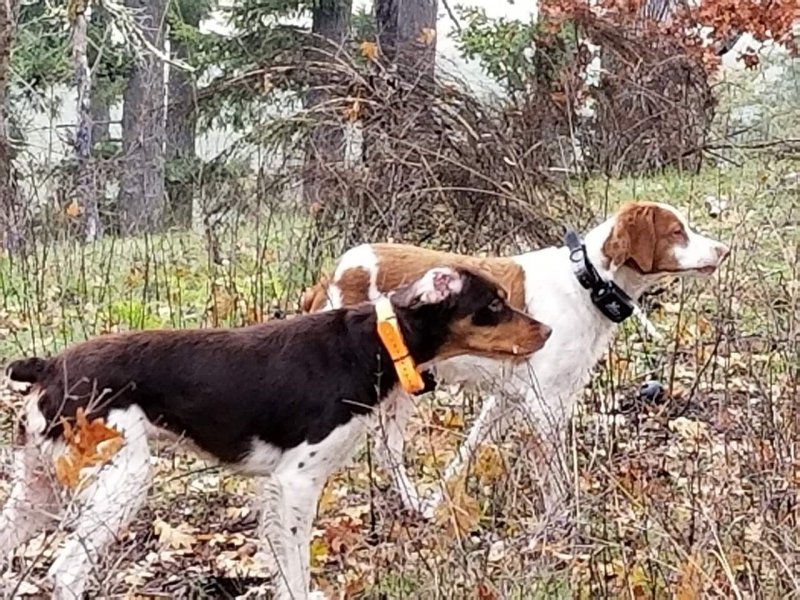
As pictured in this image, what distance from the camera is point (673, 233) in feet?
20.6

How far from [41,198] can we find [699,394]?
18.7 feet

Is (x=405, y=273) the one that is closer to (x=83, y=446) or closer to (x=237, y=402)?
(x=237, y=402)

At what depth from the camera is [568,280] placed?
6219 millimetres

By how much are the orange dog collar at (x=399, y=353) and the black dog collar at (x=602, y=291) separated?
1.47m

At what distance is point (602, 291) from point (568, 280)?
0.18 metres

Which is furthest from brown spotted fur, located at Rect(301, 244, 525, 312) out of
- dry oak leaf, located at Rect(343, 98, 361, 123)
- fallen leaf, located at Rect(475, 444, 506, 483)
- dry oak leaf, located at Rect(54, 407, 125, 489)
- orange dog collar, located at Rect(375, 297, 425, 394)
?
dry oak leaf, located at Rect(343, 98, 361, 123)

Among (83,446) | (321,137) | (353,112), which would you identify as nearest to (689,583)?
(83,446)

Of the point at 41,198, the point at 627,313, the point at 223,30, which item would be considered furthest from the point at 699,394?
the point at 223,30

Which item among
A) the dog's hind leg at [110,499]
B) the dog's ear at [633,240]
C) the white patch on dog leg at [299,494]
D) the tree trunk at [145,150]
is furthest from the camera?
the tree trunk at [145,150]

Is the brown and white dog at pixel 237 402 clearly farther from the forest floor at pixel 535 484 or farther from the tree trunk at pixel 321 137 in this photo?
the tree trunk at pixel 321 137

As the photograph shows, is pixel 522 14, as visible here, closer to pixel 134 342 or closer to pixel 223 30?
pixel 223 30

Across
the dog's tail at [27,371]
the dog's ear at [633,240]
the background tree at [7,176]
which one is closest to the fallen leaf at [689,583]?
the dog's tail at [27,371]

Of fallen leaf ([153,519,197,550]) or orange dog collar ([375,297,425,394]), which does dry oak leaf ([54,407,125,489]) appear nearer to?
fallen leaf ([153,519,197,550])

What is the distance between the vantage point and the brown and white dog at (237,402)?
4609mm
